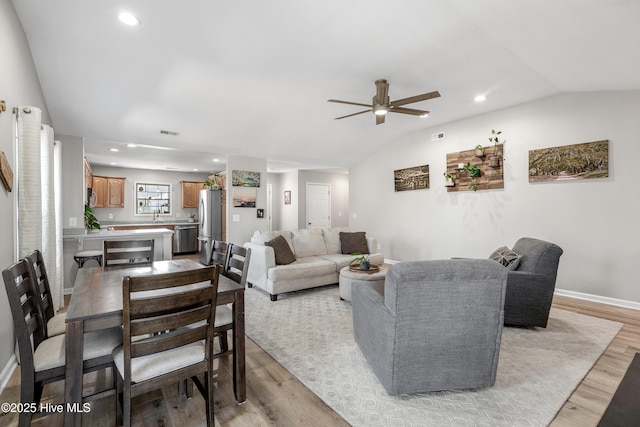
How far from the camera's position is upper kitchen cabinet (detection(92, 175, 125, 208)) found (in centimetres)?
772

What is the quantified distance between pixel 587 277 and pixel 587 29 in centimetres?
323

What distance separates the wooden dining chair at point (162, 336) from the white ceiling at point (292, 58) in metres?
2.27

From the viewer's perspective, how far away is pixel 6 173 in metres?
2.07

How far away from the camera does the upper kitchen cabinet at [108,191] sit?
25.3 ft

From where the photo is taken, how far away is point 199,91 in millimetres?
3896

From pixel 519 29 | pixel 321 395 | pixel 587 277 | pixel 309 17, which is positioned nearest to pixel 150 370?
pixel 321 395

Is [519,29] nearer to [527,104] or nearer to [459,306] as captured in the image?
[527,104]

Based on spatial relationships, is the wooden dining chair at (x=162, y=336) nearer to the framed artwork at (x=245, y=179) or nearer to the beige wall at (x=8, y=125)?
the beige wall at (x=8, y=125)

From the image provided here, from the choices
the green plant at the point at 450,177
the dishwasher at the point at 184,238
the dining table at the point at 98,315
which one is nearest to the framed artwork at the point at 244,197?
the dishwasher at the point at 184,238

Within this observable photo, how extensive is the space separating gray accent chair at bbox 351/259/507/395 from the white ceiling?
2234 mm

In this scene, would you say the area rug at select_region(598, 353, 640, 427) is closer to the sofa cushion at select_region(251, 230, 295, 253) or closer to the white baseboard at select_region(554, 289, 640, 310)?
the white baseboard at select_region(554, 289, 640, 310)

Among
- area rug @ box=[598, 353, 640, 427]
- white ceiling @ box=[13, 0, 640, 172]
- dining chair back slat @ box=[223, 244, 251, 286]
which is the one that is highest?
white ceiling @ box=[13, 0, 640, 172]

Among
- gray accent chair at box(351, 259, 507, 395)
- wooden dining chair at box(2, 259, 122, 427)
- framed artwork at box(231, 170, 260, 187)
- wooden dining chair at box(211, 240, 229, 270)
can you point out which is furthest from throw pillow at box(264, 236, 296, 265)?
wooden dining chair at box(2, 259, 122, 427)

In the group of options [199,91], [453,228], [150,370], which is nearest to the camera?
[150,370]
